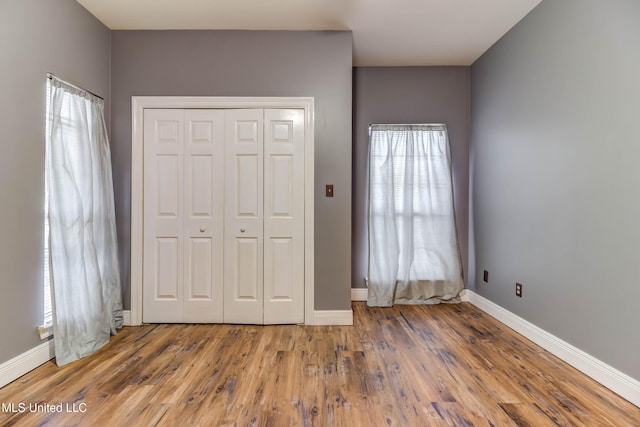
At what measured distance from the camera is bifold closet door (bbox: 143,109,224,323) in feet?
10.2

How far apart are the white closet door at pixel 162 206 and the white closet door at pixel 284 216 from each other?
80 centimetres

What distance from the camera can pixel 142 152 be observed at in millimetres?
3109

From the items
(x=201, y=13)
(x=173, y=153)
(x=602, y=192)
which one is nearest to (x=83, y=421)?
(x=173, y=153)

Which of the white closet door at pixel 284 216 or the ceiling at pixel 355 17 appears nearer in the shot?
the ceiling at pixel 355 17

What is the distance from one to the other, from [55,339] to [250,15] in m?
2.85

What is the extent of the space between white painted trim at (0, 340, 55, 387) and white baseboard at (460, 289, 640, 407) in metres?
3.62

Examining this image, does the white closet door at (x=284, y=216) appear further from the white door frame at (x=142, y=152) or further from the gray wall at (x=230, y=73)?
the gray wall at (x=230, y=73)

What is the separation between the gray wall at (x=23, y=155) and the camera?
2080mm

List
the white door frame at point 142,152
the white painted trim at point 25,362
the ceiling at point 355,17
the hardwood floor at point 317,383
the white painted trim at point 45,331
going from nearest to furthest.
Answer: the hardwood floor at point 317,383
the white painted trim at point 25,362
the white painted trim at point 45,331
the ceiling at point 355,17
the white door frame at point 142,152

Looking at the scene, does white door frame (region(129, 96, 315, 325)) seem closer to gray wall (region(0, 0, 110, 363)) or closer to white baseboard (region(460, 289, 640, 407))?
gray wall (region(0, 0, 110, 363))

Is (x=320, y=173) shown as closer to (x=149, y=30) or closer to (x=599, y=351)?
(x=149, y=30)

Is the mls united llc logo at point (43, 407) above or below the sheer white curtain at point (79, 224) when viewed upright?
below

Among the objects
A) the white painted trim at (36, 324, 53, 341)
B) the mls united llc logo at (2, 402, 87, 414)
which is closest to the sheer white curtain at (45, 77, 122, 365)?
the white painted trim at (36, 324, 53, 341)

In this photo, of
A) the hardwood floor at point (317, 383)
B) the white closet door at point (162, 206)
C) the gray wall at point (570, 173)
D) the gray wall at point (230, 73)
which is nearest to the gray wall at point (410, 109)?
the gray wall at point (570, 173)
